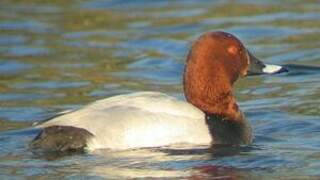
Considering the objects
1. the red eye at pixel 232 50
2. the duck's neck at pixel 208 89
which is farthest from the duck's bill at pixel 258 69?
the duck's neck at pixel 208 89

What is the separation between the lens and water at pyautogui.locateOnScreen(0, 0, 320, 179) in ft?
29.3

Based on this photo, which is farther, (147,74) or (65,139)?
(147,74)

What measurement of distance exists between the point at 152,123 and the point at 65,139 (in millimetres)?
612

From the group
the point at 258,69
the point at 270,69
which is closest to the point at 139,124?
the point at 258,69

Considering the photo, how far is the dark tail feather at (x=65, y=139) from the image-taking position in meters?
9.23

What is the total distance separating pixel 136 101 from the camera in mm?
9383

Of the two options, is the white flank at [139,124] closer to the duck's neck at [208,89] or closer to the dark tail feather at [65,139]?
the dark tail feather at [65,139]

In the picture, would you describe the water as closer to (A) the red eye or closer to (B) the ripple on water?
(B) the ripple on water

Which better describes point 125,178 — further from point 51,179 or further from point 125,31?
point 125,31

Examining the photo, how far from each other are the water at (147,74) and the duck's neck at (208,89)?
0.33m

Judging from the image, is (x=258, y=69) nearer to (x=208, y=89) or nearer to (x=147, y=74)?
(x=208, y=89)

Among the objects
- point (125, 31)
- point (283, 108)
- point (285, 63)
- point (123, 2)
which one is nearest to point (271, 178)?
point (283, 108)

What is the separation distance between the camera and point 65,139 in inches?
364

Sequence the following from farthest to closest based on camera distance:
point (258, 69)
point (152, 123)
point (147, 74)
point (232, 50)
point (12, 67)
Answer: point (12, 67), point (147, 74), point (258, 69), point (232, 50), point (152, 123)
